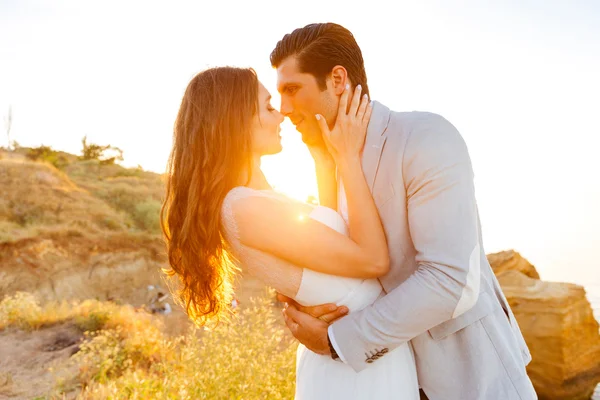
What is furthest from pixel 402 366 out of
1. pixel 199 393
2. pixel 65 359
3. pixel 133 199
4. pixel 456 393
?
pixel 133 199

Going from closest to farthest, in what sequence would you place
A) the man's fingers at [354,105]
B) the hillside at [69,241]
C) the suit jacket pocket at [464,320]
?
the suit jacket pocket at [464,320], the man's fingers at [354,105], the hillside at [69,241]

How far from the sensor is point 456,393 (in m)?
1.87

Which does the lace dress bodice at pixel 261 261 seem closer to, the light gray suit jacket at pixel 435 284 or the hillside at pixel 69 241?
the light gray suit jacket at pixel 435 284

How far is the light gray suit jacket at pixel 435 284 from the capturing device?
1735 mm

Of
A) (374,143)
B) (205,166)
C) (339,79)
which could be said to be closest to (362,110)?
(374,143)

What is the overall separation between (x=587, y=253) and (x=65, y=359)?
104 feet

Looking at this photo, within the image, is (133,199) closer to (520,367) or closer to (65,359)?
(65,359)

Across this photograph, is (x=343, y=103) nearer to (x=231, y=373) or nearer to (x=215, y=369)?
(x=231, y=373)

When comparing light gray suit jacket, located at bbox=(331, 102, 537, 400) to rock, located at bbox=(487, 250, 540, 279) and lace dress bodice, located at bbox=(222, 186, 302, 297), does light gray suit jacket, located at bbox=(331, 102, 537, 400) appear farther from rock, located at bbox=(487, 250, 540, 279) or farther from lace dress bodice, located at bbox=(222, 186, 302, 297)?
rock, located at bbox=(487, 250, 540, 279)

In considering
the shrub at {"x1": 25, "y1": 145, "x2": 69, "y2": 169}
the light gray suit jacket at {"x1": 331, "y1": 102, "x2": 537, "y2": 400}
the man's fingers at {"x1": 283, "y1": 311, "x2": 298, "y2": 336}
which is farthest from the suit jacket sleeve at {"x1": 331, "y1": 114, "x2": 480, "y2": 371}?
the shrub at {"x1": 25, "y1": 145, "x2": 69, "y2": 169}

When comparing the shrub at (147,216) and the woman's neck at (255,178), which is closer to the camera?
the woman's neck at (255,178)

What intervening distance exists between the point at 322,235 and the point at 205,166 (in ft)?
2.19

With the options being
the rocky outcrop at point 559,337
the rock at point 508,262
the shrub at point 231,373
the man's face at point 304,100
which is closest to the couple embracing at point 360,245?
the man's face at point 304,100

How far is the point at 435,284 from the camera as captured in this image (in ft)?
5.65
